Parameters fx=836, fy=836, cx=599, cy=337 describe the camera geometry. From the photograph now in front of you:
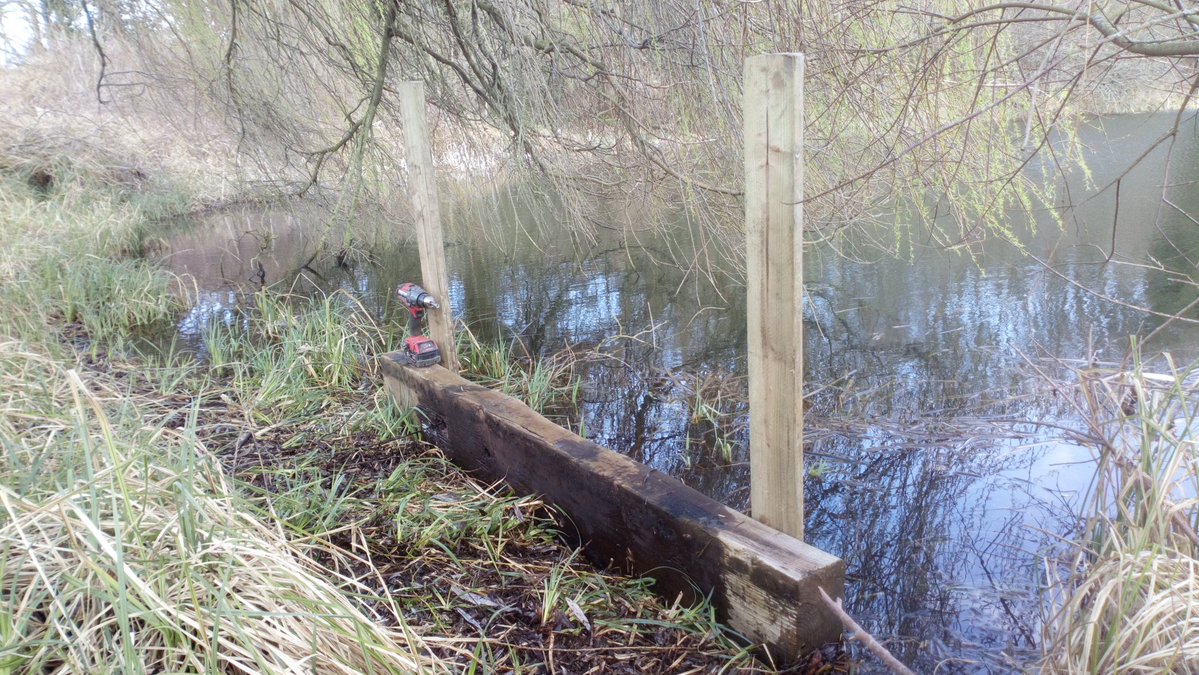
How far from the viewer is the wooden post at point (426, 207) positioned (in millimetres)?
3850

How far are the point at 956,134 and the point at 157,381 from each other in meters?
4.63

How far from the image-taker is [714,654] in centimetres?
239

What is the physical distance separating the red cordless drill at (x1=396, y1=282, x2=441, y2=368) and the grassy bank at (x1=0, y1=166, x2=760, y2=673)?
316mm

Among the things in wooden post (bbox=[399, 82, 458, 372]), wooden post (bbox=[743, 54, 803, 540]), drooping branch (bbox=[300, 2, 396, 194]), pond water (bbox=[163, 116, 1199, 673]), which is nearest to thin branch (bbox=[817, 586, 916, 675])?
wooden post (bbox=[743, 54, 803, 540])

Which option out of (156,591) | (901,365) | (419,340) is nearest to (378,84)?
(419,340)

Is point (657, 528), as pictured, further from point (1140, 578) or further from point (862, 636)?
point (1140, 578)

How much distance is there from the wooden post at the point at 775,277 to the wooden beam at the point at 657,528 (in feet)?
0.55

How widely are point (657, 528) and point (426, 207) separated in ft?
6.77

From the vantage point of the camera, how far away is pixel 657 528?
2633 mm

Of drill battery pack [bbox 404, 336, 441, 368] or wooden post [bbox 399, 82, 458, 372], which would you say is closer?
wooden post [bbox 399, 82, 458, 372]

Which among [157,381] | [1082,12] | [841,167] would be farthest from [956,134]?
[157,381]

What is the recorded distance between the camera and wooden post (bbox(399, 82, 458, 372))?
12.6 feet

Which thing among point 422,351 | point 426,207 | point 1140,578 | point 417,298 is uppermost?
point 426,207

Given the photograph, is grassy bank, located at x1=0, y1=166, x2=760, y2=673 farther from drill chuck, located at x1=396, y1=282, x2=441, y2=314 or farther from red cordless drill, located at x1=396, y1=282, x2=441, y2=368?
drill chuck, located at x1=396, y1=282, x2=441, y2=314
